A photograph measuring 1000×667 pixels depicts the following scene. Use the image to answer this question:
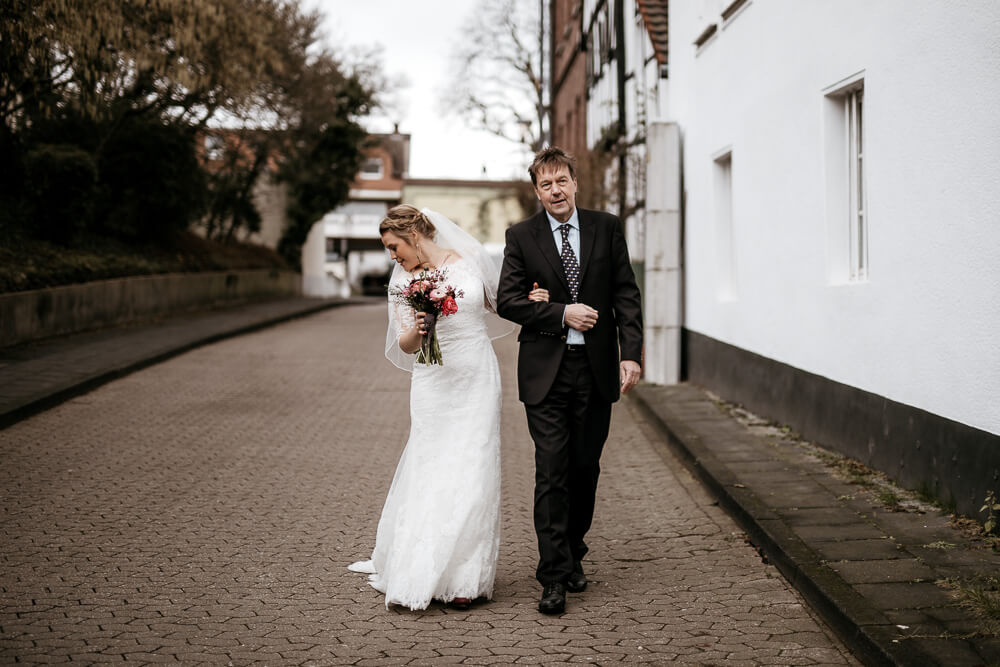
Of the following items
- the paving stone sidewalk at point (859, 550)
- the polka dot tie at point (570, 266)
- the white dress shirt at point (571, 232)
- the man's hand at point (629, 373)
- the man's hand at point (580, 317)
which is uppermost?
the white dress shirt at point (571, 232)

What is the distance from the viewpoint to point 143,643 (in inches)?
185

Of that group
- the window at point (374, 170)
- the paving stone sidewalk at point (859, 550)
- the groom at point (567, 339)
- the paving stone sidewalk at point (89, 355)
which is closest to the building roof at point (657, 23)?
the paving stone sidewalk at point (89, 355)

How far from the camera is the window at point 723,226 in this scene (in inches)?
499

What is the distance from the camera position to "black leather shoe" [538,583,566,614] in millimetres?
5168

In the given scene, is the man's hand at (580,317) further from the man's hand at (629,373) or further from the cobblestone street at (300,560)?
the cobblestone street at (300,560)

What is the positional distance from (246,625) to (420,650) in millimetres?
853

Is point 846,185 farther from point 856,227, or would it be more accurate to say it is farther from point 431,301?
point 431,301

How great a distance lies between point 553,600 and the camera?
518 centimetres

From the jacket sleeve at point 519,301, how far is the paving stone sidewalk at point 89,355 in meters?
6.59

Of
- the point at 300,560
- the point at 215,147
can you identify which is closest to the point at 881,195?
the point at 300,560

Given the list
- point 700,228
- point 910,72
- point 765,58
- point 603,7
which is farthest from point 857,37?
point 603,7

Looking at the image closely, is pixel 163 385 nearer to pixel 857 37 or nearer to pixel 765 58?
pixel 765 58

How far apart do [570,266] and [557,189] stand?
397 millimetres

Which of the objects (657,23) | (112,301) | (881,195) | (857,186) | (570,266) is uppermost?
(657,23)
